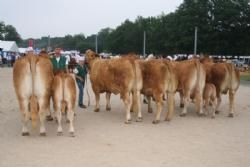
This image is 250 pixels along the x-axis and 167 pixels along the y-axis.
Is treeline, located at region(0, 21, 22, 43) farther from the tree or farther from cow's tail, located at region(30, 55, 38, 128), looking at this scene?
cow's tail, located at region(30, 55, 38, 128)

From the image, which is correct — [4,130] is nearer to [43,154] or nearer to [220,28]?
[43,154]

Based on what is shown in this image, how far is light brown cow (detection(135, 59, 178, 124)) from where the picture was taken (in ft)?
38.0

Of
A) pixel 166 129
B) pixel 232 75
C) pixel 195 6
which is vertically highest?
pixel 195 6

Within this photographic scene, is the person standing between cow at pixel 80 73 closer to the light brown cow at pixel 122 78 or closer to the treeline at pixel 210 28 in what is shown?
the light brown cow at pixel 122 78

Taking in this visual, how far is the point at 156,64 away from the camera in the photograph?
11.7m

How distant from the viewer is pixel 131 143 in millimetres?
8977

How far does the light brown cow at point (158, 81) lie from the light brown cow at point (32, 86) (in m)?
3.17

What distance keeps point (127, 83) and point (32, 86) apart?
294 cm

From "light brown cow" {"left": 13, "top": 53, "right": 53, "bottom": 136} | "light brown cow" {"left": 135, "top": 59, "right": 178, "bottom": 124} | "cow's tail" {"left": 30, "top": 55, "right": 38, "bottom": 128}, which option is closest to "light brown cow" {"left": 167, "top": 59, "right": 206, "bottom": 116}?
"light brown cow" {"left": 135, "top": 59, "right": 178, "bottom": 124}

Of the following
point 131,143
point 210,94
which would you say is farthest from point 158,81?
point 131,143

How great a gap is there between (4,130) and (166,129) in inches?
153

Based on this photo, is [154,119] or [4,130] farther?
[154,119]

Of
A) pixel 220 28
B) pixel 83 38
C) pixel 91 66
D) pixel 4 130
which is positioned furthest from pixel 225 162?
pixel 83 38

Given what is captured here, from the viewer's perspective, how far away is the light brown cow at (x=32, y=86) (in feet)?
30.8
